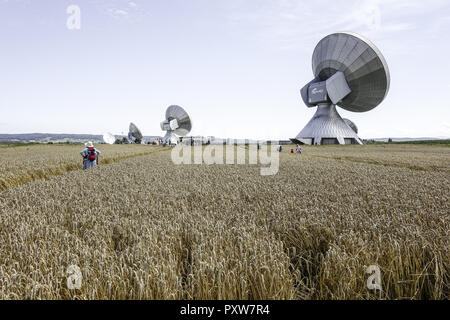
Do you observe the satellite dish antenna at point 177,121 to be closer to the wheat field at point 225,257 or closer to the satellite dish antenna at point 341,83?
the satellite dish antenna at point 341,83

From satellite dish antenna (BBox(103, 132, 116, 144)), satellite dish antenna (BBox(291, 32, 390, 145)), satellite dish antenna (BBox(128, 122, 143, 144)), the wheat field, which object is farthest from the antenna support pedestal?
the wheat field

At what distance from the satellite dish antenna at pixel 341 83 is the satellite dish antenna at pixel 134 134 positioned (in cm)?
6211

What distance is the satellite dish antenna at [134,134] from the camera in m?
99.2

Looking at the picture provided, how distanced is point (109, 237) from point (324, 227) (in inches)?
121

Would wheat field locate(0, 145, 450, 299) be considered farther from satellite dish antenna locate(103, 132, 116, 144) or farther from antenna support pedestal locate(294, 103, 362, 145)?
satellite dish antenna locate(103, 132, 116, 144)

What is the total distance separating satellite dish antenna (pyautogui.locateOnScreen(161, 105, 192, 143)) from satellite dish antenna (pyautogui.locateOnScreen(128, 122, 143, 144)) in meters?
17.4

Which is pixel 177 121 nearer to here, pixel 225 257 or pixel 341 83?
pixel 341 83

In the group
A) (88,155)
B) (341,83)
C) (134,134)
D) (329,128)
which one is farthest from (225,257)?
(134,134)

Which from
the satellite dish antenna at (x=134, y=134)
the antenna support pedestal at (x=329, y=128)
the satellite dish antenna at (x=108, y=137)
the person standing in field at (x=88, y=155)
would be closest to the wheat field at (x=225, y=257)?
the person standing in field at (x=88, y=155)

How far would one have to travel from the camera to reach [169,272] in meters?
2.53

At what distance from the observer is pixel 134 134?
101250mm

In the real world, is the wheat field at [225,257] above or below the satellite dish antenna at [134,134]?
below

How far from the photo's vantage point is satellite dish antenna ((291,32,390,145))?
5159cm
